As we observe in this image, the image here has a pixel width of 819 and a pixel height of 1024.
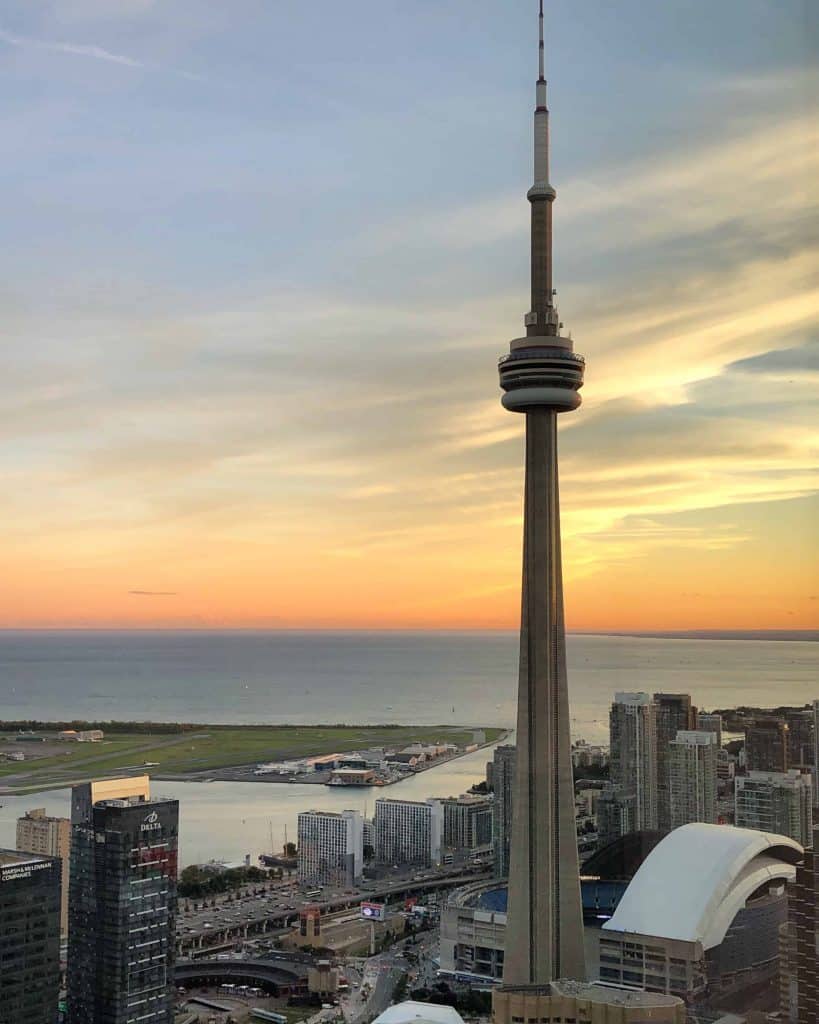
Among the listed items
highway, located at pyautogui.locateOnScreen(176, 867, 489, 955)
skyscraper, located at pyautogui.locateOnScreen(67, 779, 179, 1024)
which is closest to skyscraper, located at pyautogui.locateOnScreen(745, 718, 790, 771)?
skyscraper, located at pyautogui.locateOnScreen(67, 779, 179, 1024)

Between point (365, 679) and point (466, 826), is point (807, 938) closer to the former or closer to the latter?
point (466, 826)

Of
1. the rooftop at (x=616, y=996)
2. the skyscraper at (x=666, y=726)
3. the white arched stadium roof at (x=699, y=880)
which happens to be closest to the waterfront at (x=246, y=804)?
the skyscraper at (x=666, y=726)

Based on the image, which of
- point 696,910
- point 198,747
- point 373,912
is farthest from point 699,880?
point 198,747

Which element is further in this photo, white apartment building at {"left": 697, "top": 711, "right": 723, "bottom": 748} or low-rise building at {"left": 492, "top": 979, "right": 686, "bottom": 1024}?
white apartment building at {"left": 697, "top": 711, "right": 723, "bottom": 748}

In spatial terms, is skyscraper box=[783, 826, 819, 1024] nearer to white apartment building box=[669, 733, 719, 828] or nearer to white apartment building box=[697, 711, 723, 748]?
white apartment building box=[669, 733, 719, 828]

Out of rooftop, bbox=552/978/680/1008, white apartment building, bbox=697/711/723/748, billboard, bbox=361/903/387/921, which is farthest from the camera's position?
billboard, bbox=361/903/387/921

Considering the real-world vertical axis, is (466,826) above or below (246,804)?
above

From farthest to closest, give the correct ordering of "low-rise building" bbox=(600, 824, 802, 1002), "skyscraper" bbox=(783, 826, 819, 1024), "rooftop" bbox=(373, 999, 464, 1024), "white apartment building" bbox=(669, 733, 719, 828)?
"white apartment building" bbox=(669, 733, 719, 828), "low-rise building" bbox=(600, 824, 802, 1002), "rooftop" bbox=(373, 999, 464, 1024), "skyscraper" bbox=(783, 826, 819, 1024)

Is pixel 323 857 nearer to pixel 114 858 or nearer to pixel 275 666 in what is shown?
pixel 114 858
